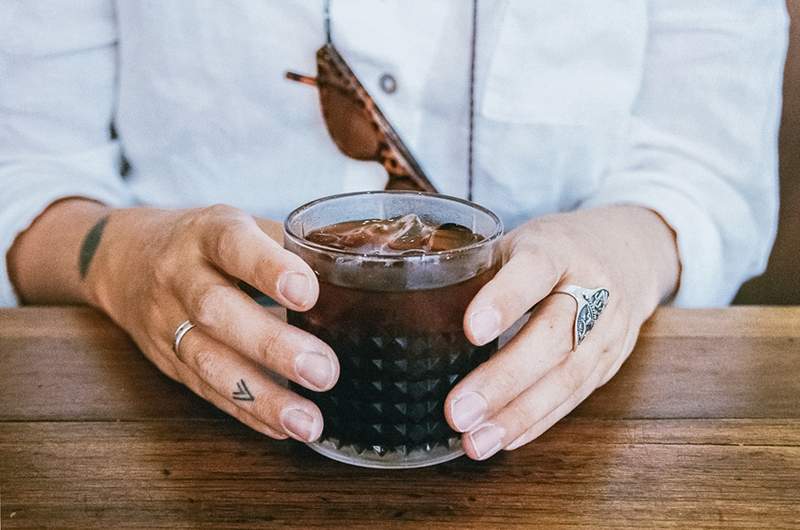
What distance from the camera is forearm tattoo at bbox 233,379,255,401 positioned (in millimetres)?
724

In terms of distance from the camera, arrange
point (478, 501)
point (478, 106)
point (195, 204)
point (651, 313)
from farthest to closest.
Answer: point (195, 204)
point (478, 106)
point (651, 313)
point (478, 501)

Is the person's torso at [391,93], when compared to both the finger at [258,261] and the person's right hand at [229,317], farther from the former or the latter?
the finger at [258,261]

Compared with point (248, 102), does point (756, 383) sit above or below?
below

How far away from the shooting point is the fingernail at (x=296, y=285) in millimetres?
640

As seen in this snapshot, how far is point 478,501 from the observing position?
66 centimetres

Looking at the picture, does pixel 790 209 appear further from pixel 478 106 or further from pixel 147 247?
pixel 147 247

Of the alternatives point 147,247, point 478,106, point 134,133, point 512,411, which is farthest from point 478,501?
point 134,133

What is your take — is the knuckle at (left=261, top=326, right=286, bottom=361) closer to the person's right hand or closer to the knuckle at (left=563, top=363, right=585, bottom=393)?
the person's right hand

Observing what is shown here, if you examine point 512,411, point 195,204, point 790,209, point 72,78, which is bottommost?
point 790,209

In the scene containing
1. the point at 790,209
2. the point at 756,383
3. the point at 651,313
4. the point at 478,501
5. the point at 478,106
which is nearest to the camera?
the point at 478,501

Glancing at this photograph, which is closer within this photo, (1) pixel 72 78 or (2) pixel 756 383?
(2) pixel 756 383

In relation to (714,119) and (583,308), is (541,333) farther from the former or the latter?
(714,119)

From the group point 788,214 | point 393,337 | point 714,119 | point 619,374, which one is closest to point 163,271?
point 393,337

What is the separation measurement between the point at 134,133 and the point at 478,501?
3.54 ft
